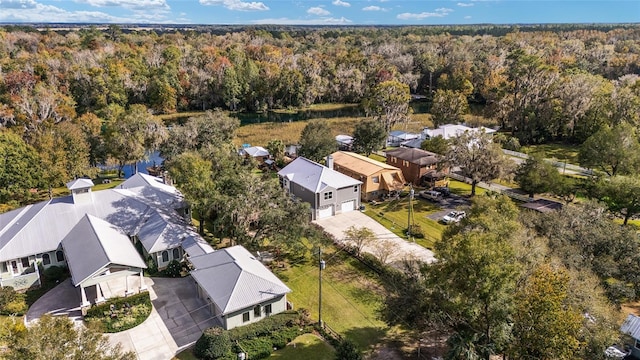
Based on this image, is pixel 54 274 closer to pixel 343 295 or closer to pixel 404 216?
pixel 343 295

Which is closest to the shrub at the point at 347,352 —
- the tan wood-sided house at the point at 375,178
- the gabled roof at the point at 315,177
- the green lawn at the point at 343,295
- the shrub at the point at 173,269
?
the green lawn at the point at 343,295

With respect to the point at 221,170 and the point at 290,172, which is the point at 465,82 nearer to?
the point at 290,172

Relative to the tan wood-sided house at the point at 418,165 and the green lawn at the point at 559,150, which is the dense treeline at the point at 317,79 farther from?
the tan wood-sided house at the point at 418,165

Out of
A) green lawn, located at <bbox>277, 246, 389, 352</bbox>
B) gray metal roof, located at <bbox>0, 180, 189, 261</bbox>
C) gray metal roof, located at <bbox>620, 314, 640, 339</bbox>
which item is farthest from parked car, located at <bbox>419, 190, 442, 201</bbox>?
gray metal roof, located at <bbox>0, 180, 189, 261</bbox>

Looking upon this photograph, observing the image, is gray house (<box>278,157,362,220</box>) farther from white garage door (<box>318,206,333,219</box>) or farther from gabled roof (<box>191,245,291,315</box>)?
gabled roof (<box>191,245,291,315</box>)

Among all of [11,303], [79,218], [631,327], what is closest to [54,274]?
[11,303]

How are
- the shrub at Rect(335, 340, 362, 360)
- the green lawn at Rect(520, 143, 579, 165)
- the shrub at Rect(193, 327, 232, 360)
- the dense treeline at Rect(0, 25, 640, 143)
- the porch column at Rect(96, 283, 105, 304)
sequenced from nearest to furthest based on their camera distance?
the shrub at Rect(335, 340, 362, 360) → the shrub at Rect(193, 327, 232, 360) → the porch column at Rect(96, 283, 105, 304) → the green lawn at Rect(520, 143, 579, 165) → the dense treeline at Rect(0, 25, 640, 143)
